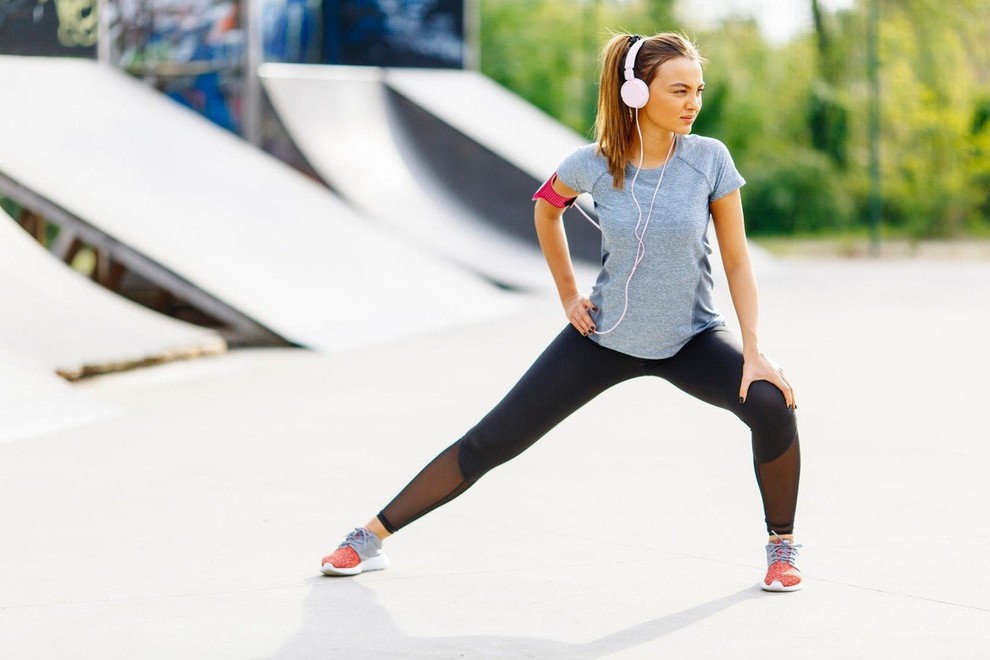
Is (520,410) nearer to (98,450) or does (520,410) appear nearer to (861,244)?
(98,450)

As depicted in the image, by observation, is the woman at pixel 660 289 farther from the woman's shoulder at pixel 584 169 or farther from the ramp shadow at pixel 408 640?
the ramp shadow at pixel 408 640

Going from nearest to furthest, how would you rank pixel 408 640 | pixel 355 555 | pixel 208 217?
pixel 408 640, pixel 355 555, pixel 208 217

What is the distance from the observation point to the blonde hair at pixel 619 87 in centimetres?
454

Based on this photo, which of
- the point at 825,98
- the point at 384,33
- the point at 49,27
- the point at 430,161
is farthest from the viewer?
the point at 825,98

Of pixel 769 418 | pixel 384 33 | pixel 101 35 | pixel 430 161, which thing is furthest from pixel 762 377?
pixel 384 33

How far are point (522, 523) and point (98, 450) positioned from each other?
2305 millimetres

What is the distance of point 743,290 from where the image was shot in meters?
4.57

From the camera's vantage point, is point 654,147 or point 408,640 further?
point 654,147

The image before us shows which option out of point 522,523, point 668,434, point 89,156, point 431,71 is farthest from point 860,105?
point 522,523

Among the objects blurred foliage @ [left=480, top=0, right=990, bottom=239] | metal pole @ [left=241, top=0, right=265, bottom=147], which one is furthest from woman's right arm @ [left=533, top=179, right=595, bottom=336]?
blurred foliage @ [left=480, top=0, right=990, bottom=239]

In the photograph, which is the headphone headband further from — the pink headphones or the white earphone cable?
the white earphone cable

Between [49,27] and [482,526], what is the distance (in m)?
10.5

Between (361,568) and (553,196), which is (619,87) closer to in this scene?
(553,196)

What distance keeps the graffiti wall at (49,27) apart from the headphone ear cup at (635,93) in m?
11.0
